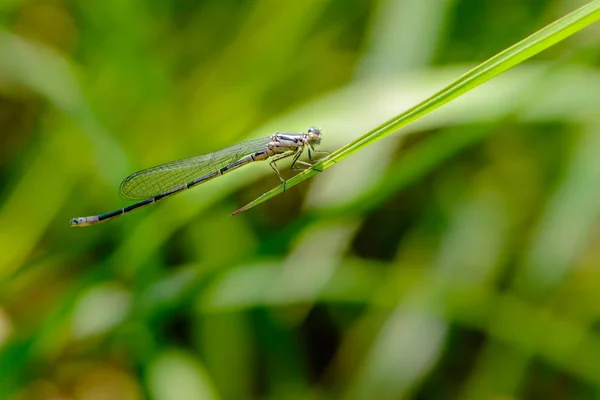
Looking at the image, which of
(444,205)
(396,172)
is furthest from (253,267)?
(444,205)

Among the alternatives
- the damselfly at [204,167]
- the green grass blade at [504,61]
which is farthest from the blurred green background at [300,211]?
the green grass blade at [504,61]

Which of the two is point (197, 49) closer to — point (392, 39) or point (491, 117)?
point (392, 39)

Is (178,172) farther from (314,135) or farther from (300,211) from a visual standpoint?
(300,211)

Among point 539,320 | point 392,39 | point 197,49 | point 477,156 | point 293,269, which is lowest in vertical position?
point 539,320

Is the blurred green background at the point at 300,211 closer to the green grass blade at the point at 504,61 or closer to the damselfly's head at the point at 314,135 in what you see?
the damselfly's head at the point at 314,135

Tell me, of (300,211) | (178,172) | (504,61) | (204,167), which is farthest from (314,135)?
(504,61)

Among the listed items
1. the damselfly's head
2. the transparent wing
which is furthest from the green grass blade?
the transparent wing

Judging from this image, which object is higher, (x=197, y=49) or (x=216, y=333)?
(x=197, y=49)
